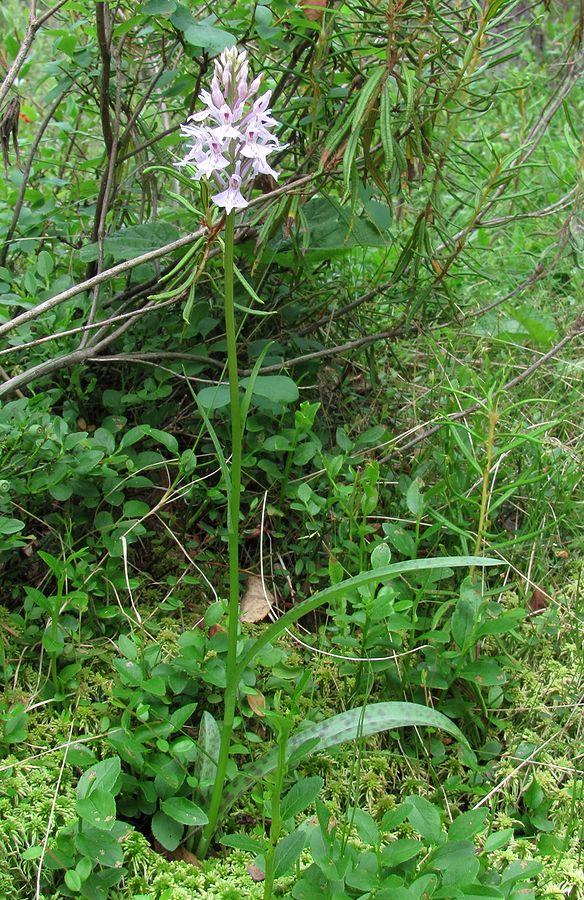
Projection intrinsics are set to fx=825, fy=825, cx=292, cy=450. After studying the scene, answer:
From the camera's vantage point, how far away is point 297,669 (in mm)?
1537

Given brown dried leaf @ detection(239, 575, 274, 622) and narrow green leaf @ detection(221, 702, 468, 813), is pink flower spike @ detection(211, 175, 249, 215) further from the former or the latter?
brown dried leaf @ detection(239, 575, 274, 622)

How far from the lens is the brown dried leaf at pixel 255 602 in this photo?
168cm

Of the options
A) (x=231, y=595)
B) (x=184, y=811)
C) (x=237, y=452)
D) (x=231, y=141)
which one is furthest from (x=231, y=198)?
(x=184, y=811)

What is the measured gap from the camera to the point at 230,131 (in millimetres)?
1016

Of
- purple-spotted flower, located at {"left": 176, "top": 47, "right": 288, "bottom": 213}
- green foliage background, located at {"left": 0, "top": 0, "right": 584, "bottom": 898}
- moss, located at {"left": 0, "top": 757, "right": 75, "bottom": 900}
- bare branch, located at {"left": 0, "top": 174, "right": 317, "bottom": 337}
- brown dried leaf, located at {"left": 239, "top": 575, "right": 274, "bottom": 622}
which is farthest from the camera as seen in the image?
brown dried leaf, located at {"left": 239, "top": 575, "right": 274, "bottom": 622}

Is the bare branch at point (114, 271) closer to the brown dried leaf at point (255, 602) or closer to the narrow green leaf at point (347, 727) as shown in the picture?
the brown dried leaf at point (255, 602)

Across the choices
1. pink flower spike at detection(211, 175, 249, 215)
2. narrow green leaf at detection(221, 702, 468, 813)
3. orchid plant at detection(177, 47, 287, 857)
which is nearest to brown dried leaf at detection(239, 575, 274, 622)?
narrow green leaf at detection(221, 702, 468, 813)

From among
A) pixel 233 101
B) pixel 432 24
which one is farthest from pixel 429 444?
pixel 233 101

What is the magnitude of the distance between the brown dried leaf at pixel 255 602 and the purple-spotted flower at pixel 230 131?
88 cm

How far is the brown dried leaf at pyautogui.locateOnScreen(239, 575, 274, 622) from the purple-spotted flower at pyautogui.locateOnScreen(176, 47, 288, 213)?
2.88ft

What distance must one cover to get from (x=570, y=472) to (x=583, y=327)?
0.43 meters

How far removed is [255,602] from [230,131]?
3.27 ft

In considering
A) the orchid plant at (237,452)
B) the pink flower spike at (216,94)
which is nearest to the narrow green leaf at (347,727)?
the orchid plant at (237,452)

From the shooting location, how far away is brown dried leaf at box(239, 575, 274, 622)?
168 cm
